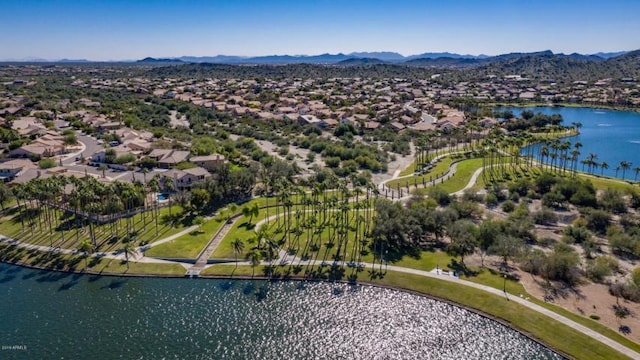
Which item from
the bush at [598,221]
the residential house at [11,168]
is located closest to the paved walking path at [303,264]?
the residential house at [11,168]

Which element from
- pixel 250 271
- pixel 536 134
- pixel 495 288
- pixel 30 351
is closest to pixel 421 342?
pixel 495 288

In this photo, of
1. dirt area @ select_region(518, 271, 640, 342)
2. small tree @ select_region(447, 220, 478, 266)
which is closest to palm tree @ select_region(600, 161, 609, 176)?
small tree @ select_region(447, 220, 478, 266)

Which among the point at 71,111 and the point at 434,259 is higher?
the point at 71,111

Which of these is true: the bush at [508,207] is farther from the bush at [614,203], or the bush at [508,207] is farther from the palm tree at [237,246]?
the palm tree at [237,246]

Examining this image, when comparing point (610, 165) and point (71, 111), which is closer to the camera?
point (610, 165)

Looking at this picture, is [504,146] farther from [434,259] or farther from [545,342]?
[545,342]

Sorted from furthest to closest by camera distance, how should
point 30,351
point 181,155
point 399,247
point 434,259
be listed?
point 181,155, point 399,247, point 434,259, point 30,351
